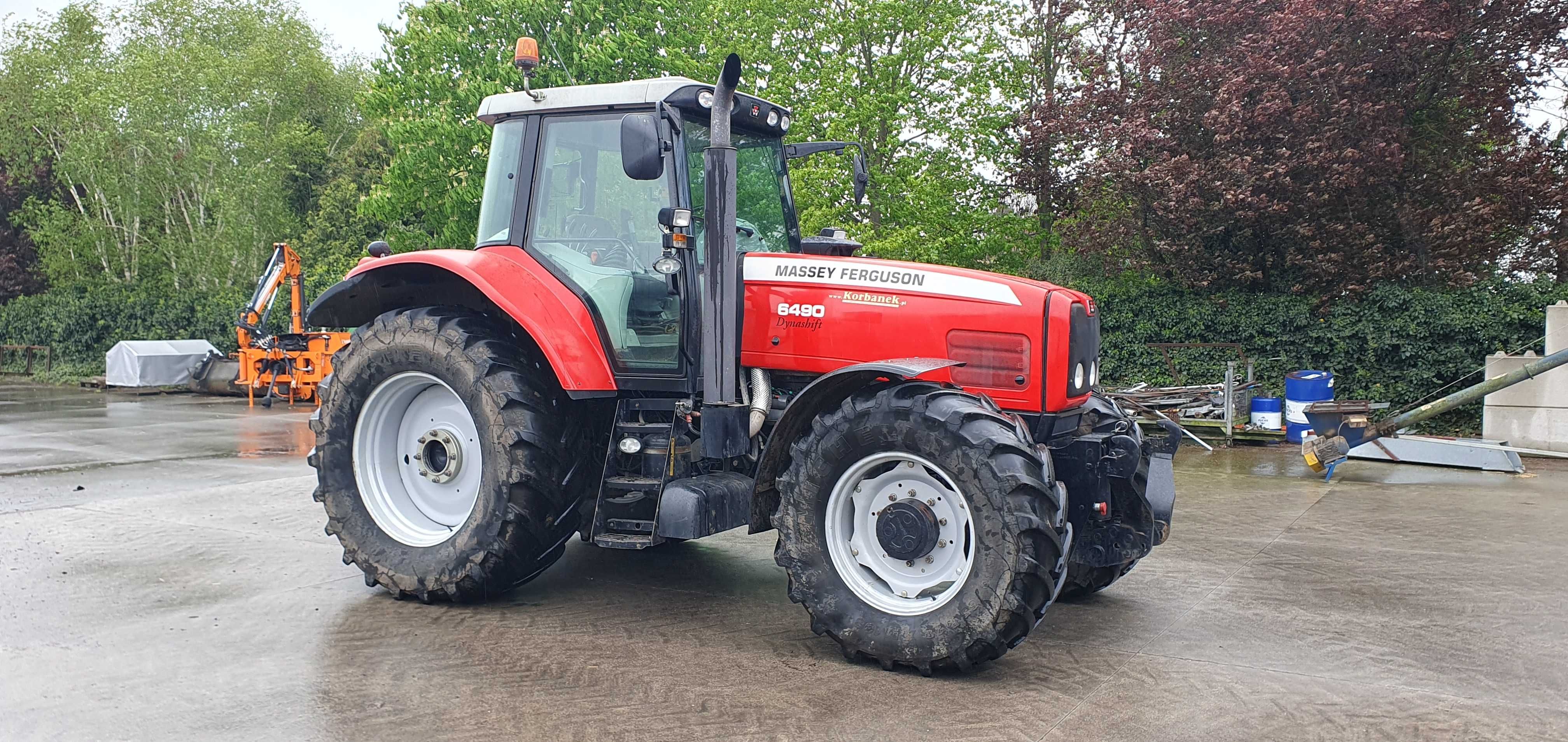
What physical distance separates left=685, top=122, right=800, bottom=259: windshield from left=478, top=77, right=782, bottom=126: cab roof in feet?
0.67

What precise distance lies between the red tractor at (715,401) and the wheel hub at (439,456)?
0.01 metres

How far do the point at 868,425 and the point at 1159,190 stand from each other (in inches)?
461

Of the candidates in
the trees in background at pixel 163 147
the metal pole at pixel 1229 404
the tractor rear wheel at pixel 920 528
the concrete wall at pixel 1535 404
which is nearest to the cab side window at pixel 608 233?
the tractor rear wheel at pixel 920 528

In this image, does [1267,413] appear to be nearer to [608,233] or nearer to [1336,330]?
[1336,330]

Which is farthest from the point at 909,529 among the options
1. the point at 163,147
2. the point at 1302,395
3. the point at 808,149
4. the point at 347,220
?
the point at 163,147

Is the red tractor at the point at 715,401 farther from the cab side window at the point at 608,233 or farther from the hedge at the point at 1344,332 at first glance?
the hedge at the point at 1344,332

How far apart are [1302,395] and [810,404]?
9.56 metres

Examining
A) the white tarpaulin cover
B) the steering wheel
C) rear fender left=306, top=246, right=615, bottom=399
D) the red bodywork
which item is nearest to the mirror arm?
the red bodywork

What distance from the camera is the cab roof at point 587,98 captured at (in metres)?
5.18

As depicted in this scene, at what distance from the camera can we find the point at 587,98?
212 inches

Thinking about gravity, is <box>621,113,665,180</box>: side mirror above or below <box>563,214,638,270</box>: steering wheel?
above

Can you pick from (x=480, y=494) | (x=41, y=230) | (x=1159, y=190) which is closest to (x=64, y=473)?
(x=480, y=494)

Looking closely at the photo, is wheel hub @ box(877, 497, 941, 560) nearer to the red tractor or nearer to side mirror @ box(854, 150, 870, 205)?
the red tractor

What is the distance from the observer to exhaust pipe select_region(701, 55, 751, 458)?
15.8ft
